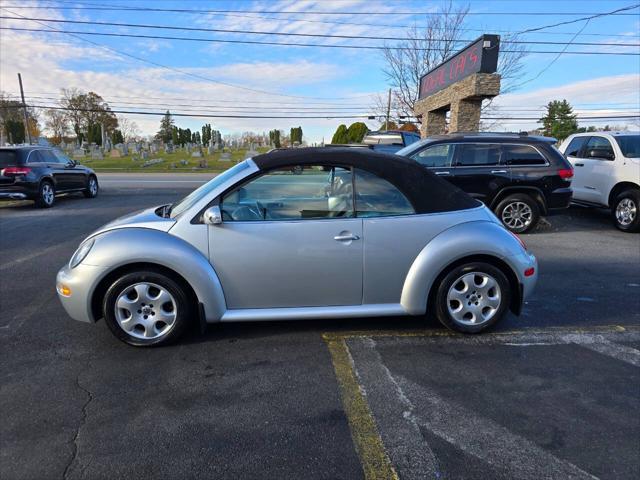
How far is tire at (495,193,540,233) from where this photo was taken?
7770 millimetres

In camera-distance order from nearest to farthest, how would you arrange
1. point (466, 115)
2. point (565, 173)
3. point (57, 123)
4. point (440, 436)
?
point (440, 436), point (565, 173), point (466, 115), point (57, 123)

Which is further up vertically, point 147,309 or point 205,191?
point 205,191

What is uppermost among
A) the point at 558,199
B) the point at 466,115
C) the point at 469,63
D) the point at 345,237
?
the point at 469,63

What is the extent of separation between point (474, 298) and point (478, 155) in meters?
5.12

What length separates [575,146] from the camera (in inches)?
368

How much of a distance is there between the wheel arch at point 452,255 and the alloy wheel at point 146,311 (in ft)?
6.34

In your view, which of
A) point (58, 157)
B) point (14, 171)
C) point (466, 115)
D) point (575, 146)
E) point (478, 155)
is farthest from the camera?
point (466, 115)

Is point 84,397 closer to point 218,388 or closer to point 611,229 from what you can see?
point 218,388

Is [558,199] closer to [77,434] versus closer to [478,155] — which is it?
[478,155]

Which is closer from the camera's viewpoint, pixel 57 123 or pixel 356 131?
pixel 356 131

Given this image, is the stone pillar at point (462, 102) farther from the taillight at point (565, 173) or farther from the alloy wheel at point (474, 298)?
the alloy wheel at point (474, 298)

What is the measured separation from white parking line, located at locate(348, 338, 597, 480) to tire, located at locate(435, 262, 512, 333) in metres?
0.85

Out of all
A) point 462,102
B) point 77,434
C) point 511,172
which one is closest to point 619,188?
point 511,172

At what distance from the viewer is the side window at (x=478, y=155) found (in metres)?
7.83
